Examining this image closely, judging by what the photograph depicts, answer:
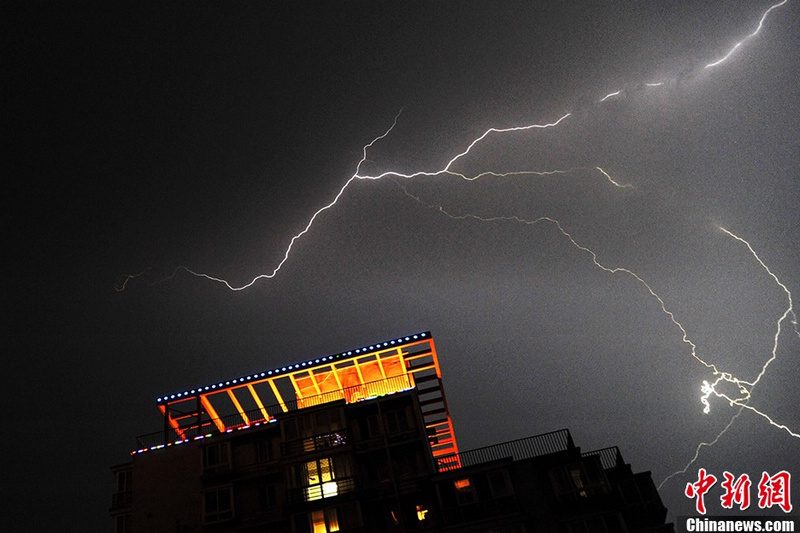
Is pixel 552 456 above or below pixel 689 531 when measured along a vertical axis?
above

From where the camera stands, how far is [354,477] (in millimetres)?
28359

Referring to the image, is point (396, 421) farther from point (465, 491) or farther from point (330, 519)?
point (330, 519)

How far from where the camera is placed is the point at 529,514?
2609 cm

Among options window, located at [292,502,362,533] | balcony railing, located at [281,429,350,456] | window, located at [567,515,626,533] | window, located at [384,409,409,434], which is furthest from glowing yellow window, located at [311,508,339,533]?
window, located at [567,515,626,533]

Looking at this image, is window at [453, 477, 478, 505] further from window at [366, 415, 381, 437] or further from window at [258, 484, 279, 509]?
window at [258, 484, 279, 509]

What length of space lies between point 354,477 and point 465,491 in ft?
16.6

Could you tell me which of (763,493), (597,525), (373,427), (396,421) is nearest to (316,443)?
(373,427)

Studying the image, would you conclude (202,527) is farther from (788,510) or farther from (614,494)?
(788,510)

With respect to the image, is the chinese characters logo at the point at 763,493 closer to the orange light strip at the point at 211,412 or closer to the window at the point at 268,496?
the window at the point at 268,496

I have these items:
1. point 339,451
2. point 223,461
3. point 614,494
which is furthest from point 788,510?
point 223,461

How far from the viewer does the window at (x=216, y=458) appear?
30312mm

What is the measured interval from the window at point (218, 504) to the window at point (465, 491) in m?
10.6

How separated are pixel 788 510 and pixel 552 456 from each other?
11.3 meters

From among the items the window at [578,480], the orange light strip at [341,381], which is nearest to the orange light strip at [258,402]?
the orange light strip at [341,381]
